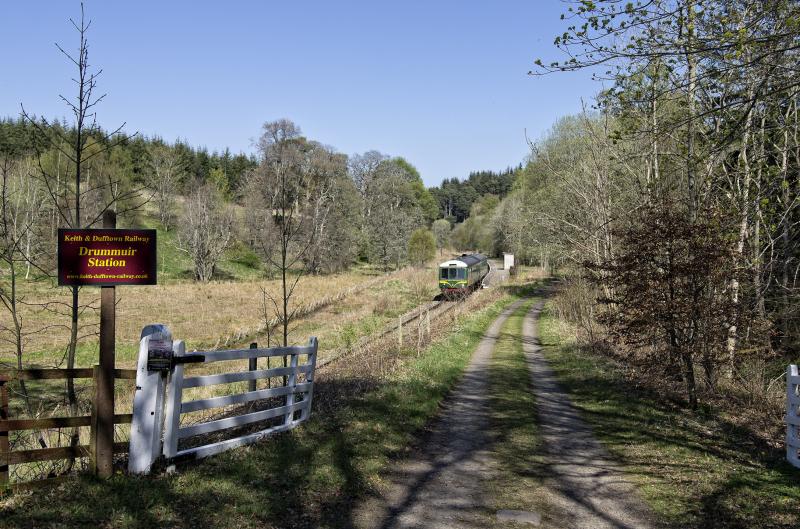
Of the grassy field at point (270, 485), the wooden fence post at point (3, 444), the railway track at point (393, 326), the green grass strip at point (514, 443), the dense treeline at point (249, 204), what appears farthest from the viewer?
the dense treeline at point (249, 204)

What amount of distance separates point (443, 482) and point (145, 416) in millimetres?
3531

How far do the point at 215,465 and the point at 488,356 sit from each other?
1498 cm

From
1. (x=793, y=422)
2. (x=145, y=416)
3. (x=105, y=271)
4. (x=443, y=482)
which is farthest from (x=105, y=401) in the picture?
(x=793, y=422)

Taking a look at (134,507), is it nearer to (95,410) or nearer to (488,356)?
(95,410)

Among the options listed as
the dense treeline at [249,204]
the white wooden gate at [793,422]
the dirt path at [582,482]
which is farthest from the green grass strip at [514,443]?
the dense treeline at [249,204]

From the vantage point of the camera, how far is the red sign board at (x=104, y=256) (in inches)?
228

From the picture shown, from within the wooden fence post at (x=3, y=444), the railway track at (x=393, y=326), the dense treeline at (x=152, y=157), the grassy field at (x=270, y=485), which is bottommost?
the railway track at (x=393, y=326)

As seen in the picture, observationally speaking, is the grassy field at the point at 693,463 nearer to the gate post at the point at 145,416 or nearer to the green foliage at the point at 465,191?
Result: the gate post at the point at 145,416

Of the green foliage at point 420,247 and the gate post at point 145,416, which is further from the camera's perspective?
the green foliage at point 420,247

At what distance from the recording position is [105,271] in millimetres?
5836

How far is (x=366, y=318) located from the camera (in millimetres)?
32562

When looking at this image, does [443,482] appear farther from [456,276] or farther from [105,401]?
[456,276]

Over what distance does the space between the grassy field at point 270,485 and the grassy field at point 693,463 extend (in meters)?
3.30

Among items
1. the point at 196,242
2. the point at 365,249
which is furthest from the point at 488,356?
the point at 365,249
